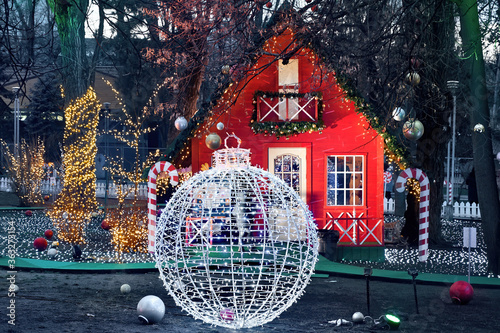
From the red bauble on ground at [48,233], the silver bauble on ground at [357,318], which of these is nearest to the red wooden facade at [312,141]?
the red bauble on ground at [48,233]

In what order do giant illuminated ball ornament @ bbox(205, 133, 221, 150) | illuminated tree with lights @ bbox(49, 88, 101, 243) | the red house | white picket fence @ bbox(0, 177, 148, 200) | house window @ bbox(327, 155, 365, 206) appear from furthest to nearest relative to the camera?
white picket fence @ bbox(0, 177, 148, 200) < illuminated tree with lights @ bbox(49, 88, 101, 243) < house window @ bbox(327, 155, 365, 206) < the red house < giant illuminated ball ornament @ bbox(205, 133, 221, 150)

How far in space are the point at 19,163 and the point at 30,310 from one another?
21.6 m

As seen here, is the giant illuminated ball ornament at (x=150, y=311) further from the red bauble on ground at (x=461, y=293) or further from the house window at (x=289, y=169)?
the house window at (x=289, y=169)

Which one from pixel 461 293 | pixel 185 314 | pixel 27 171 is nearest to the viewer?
pixel 185 314

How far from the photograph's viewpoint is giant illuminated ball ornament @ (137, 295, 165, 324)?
8914 mm

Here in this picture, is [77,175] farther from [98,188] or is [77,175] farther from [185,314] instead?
[98,188]

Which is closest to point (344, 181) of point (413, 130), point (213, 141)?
point (413, 130)

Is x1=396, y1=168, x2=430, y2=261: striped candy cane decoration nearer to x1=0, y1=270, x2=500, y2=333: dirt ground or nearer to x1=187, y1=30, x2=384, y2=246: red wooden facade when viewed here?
x1=187, y1=30, x2=384, y2=246: red wooden facade

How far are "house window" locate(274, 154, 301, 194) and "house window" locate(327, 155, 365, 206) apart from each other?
0.88 metres

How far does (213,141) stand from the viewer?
691 inches

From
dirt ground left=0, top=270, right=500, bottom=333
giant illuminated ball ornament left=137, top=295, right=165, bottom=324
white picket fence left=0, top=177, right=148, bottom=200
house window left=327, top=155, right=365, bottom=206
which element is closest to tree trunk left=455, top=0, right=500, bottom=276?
dirt ground left=0, top=270, right=500, bottom=333

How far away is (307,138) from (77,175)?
21.8ft

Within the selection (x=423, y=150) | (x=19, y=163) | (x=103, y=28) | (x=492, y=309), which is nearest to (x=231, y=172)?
(x=492, y=309)

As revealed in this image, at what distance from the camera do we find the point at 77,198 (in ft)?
60.5
